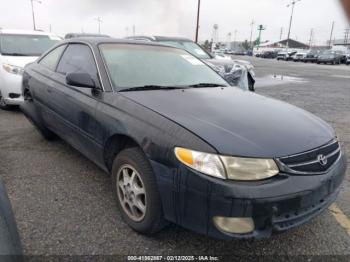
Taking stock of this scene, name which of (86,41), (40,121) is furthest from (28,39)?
(86,41)

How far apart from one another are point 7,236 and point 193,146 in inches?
45.4

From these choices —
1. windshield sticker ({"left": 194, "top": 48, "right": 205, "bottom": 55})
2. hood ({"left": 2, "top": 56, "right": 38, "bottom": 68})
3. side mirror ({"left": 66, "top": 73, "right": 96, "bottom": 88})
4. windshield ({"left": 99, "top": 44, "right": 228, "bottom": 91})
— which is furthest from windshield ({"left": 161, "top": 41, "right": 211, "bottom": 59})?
side mirror ({"left": 66, "top": 73, "right": 96, "bottom": 88})

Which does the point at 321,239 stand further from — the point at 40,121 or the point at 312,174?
the point at 40,121

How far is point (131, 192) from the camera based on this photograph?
2.56 meters

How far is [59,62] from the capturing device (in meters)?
3.95

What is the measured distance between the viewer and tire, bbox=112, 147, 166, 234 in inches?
91.2

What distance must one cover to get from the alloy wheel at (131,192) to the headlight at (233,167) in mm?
567

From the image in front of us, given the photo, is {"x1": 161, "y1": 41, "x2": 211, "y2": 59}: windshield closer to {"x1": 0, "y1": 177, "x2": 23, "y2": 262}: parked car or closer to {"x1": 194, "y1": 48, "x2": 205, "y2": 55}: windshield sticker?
{"x1": 194, "y1": 48, "x2": 205, "y2": 55}: windshield sticker

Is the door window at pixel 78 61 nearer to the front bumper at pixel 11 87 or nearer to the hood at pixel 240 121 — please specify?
the hood at pixel 240 121

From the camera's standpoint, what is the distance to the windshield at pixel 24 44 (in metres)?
6.69

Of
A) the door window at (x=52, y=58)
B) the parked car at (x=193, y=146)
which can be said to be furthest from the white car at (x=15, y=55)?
the parked car at (x=193, y=146)

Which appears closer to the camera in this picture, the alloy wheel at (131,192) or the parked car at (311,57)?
the alloy wheel at (131,192)

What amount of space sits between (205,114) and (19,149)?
9.72 feet

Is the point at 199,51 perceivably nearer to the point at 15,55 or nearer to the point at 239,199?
the point at 15,55
